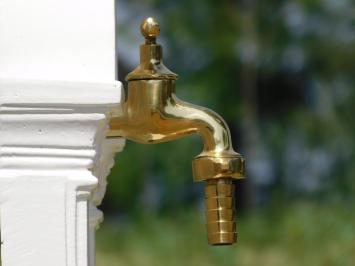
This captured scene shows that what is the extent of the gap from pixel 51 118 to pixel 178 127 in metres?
0.19

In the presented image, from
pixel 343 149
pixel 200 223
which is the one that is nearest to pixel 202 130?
pixel 200 223

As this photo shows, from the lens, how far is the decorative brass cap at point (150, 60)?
131 cm

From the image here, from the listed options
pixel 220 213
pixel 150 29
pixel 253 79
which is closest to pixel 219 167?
pixel 220 213

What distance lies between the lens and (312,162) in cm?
1025

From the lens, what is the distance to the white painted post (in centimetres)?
116

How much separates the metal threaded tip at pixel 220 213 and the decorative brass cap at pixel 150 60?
0.42ft

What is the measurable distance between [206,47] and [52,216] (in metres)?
9.28

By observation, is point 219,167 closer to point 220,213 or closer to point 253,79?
point 220,213

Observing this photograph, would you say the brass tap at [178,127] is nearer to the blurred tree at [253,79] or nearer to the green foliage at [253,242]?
the green foliage at [253,242]

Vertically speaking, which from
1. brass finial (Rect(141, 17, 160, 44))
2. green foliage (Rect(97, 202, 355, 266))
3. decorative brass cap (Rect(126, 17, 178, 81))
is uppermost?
green foliage (Rect(97, 202, 355, 266))

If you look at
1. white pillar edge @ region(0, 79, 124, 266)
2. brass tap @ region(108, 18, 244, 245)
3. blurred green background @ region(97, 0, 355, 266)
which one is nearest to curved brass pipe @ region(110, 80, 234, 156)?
brass tap @ region(108, 18, 244, 245)

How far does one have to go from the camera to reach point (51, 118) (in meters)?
1.17

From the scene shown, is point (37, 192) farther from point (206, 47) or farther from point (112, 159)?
point (206, 47)

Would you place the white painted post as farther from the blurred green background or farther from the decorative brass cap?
the blurred green background
